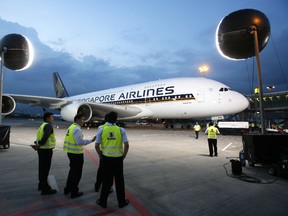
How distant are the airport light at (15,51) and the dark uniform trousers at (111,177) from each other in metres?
7.12

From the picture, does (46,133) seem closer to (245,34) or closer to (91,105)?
(245,34)

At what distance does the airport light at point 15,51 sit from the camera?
8.34 meters

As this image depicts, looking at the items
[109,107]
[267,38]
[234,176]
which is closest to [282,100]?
[109,107]

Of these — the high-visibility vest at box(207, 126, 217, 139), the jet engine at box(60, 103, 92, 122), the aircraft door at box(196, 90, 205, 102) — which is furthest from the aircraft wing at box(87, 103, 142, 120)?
the high-visibility vest at box(207, 126, 217, 139)

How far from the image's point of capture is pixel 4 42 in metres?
8.38

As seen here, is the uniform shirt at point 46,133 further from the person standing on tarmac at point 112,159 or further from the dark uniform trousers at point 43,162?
the person standing on tarmac at point 112,159

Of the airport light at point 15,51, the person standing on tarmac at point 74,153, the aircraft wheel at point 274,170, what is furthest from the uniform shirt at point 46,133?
the airport light at point 15,51

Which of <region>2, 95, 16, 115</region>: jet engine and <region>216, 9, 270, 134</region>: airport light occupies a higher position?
<region>216, 9, 270, 134</region>: airport light

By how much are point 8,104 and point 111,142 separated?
13.3m

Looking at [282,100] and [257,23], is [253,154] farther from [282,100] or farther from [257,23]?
[282,100]

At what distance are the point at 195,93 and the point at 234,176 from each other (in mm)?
12156

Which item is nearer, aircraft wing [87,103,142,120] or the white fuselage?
the white fuselage

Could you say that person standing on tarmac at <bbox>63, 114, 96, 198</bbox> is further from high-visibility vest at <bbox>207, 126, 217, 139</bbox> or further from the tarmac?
high-visibility vest at <bbox>207, 126, 217, 139</bbox>

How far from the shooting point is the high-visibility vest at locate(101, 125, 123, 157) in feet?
10.7
